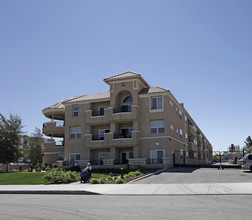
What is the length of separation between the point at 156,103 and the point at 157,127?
2979mm

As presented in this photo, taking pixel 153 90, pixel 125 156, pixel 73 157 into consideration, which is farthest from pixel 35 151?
pixel 153 90

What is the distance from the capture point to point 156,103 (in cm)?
3572

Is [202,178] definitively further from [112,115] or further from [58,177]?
[112,115]

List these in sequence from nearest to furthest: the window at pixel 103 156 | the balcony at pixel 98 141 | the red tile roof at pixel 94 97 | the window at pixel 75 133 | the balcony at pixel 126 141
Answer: the balcony at pixel 126 141, the balcony at pixel 98 141, the window at pixel 103 156, the red tile roof at pixel 94 97, the window at pixel 75 133

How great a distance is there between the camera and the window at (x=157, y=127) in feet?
115

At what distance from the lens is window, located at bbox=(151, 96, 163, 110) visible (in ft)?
116

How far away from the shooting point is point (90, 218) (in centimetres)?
823

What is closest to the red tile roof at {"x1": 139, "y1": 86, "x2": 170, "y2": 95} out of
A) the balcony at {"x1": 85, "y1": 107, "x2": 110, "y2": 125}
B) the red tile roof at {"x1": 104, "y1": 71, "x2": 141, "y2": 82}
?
the red tile roof at {"x1": 104, "y1": 71, "x2": 141, "y2": 82}

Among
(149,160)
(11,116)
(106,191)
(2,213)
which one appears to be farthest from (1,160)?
(2,213)

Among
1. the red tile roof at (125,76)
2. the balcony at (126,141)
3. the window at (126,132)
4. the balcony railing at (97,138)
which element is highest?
the red tile roof at (125,76)

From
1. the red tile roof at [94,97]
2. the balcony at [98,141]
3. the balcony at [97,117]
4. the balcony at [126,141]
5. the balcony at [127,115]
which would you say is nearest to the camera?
the balcony at [126,141]

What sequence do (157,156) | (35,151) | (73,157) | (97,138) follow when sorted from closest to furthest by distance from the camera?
1. (157,156)
2. (97,138)
3. (73,157)
4. (35,151)

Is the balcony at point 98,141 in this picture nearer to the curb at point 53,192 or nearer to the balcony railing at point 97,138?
the balcony railing at point 97,138

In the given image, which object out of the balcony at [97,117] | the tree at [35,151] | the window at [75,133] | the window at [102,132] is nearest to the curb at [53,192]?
the balcony at [97,117]
